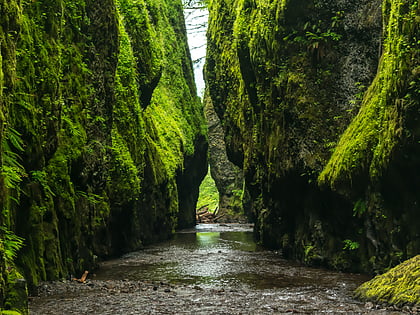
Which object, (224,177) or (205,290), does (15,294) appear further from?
(224,177)

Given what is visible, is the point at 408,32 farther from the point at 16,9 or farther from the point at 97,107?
the point at 97,107

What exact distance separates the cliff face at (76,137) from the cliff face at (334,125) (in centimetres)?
491

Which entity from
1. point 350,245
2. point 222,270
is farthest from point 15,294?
point 350,245

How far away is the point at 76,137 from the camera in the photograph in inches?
473

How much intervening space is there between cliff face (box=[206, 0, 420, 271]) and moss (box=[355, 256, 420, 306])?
2.06m

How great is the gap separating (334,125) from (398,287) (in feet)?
24.7

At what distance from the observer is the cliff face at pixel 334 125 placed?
10141 millimetres

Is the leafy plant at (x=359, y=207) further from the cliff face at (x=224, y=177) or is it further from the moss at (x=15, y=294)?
the cliff face at (x=224, y=177)

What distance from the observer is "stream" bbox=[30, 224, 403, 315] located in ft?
25.7

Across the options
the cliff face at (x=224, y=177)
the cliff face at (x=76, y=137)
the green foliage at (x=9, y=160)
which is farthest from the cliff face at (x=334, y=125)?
the cliff face at (x=224, y=177)

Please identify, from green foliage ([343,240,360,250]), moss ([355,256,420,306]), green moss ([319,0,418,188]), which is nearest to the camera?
moss ([355,256,420,306])

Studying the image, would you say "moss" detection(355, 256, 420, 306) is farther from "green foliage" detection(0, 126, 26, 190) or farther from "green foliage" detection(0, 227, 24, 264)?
"green foliage" detection(0, 126, 26, 190)

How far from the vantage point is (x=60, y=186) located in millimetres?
11094

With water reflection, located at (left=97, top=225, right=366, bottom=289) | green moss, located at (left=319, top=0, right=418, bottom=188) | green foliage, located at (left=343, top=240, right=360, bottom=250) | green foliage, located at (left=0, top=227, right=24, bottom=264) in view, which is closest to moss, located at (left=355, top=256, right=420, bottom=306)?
water reflection, located at (left=97, top=225, right=366, bottom=289)
